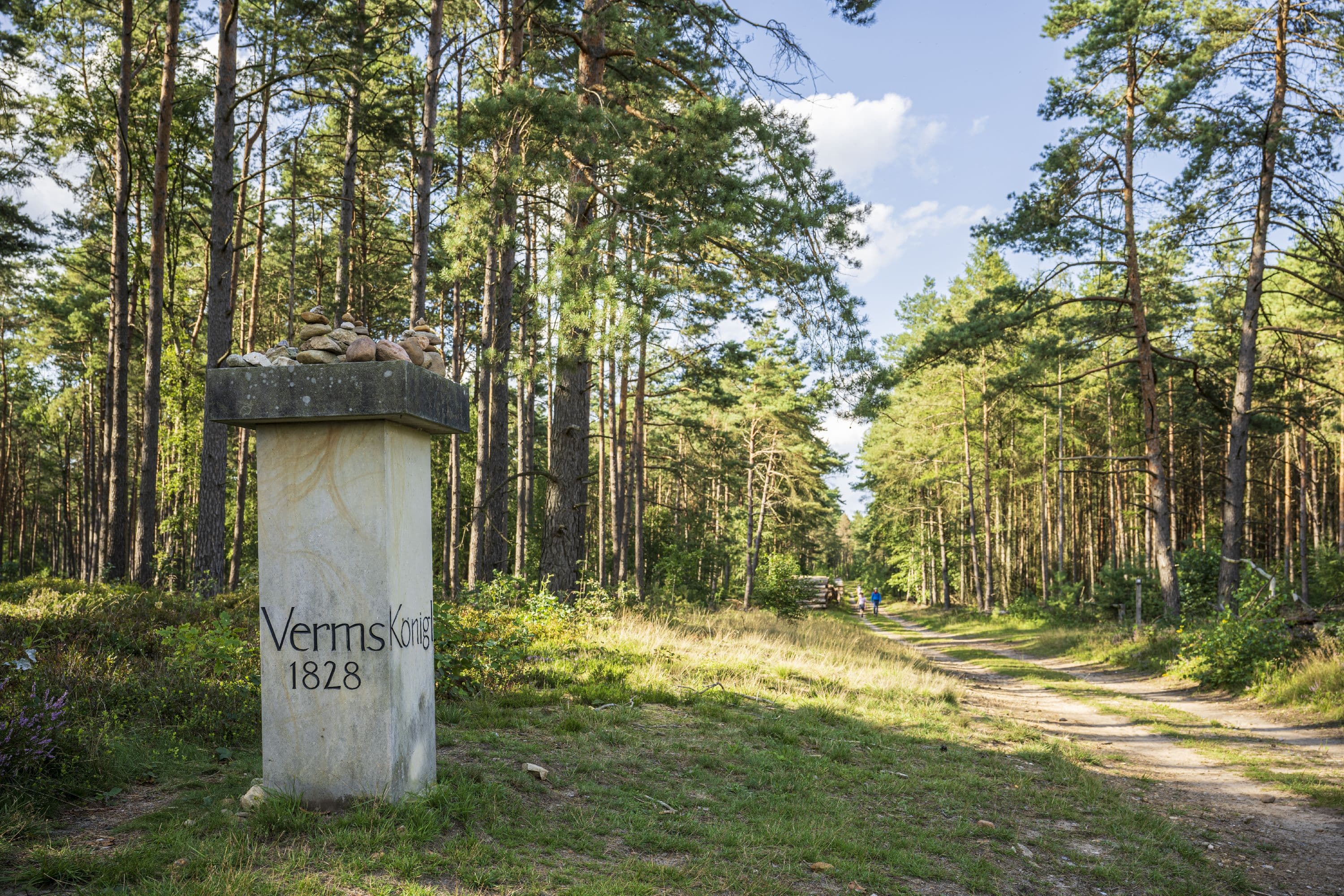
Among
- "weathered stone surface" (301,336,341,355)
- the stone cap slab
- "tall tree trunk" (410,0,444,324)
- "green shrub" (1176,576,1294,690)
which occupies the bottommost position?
"green shrub" (1176,576,1294,690)

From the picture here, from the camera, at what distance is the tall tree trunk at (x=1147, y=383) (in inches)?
639

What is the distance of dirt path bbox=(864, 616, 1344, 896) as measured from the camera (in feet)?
16.6

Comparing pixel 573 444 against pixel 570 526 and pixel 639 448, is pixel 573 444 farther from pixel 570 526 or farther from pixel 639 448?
pixel 639 448

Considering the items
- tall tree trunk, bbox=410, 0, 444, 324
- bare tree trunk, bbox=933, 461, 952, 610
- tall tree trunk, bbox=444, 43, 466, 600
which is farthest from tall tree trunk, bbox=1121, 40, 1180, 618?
bare tree trunk, bbox=933, 461, 952, 610

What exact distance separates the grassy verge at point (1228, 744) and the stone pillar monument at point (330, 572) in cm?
749

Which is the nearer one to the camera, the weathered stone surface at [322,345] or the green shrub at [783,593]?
the weathered stone surface at [322,345]

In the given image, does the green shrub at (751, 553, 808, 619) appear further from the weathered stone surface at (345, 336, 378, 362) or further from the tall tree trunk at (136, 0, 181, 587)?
the weathered stone surface at (345, 336, 378, 362)

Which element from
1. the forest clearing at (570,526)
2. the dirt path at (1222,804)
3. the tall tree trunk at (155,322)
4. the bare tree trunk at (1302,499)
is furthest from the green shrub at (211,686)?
the bare tree trunk at (1302,499)

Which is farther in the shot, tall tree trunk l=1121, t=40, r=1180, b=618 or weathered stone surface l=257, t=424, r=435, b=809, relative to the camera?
tall tree trunk l=1121, t=40, r=1180, b=618

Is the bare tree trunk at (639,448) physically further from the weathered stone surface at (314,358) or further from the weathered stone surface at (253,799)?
the weathered stone surface at (253,799)

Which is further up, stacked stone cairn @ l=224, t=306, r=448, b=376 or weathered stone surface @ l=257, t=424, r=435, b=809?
stacked stone cairn @ l=224, t=306, r=448, b=376

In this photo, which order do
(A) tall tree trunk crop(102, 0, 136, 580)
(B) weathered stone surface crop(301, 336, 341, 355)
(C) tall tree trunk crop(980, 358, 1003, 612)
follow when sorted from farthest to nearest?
(C) tall tree trunk crop(980, 358, 1003, 612), (A) tall tree trunk crop(102, 0, 136, 580), (B) weathered stone surface crop(301, 336, 341, 355)

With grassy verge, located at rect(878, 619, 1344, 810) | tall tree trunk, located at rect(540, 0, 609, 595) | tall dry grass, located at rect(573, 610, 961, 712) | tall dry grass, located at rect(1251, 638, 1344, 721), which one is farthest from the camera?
tall tree trunk, located at rect(540, 0, 609, 595)

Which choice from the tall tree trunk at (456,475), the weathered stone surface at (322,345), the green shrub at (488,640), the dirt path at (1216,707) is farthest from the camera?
the tall tree trunk at (456,475)
